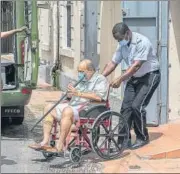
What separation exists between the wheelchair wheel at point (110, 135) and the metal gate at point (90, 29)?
14.5 feet

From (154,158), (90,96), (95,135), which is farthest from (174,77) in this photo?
(95,135)

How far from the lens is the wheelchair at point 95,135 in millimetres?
6418

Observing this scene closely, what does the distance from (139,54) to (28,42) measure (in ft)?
5.10

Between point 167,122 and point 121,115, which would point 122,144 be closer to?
point 121,115

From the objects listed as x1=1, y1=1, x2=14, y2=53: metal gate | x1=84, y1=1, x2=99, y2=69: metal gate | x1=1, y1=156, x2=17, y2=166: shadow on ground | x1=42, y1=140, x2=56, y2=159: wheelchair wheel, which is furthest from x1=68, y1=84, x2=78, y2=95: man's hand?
x1=84, y1=1, x2=99, y2=69: metal gate

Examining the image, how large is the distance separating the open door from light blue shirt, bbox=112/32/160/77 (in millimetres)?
1153

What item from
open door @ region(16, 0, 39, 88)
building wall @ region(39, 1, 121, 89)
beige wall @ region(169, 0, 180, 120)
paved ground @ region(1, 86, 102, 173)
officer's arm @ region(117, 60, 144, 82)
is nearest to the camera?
paved ground @ region(1, 86, 102, 173)

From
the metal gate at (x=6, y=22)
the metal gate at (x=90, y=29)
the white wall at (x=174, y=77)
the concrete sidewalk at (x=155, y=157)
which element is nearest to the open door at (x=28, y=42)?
the metal gate at (x=6, y=22)

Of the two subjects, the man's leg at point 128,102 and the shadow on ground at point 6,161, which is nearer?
the shadow on ground at point 6,161

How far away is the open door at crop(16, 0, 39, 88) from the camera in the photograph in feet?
24.8

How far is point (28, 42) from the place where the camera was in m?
7.60

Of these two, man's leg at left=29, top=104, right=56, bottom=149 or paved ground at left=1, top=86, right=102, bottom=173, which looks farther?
man's leg at left=29, top=104, right=56, bottom=149

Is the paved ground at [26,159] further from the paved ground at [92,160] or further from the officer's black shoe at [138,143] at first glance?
the officer's black shoe at [138,143]

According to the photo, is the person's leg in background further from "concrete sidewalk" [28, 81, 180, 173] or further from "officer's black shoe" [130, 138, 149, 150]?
"officer's black shoe" [130, 138, 149, 150]
